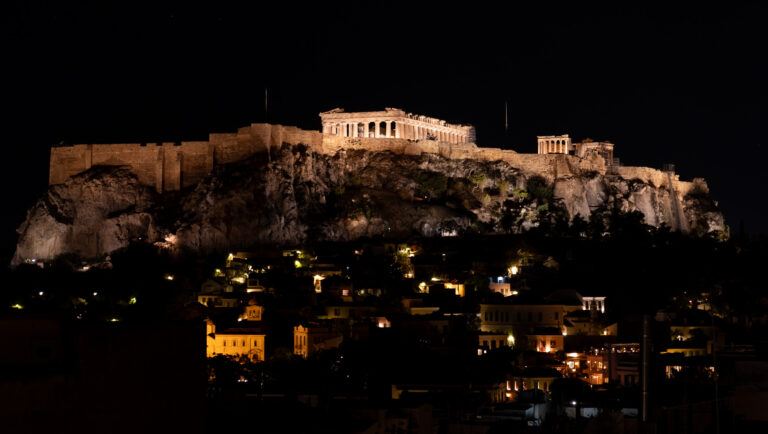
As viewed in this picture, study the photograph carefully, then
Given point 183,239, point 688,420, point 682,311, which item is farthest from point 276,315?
point 688,420

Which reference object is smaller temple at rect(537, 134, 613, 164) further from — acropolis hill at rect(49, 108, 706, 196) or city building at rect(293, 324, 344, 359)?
city building at rect(293, 324, 344, 359)

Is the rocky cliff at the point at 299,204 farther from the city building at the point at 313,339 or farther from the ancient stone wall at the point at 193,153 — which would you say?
the city building at the point at 313,339

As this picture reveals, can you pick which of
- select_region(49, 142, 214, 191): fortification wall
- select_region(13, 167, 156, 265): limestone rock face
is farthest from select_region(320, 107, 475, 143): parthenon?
select_region(13, 167, 156, 265): limestone rock face

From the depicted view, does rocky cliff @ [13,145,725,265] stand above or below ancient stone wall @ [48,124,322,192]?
below

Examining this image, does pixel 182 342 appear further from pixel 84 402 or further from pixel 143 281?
pixel 143 281

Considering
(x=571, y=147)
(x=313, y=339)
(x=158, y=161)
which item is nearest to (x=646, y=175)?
(x=571, y=147)
